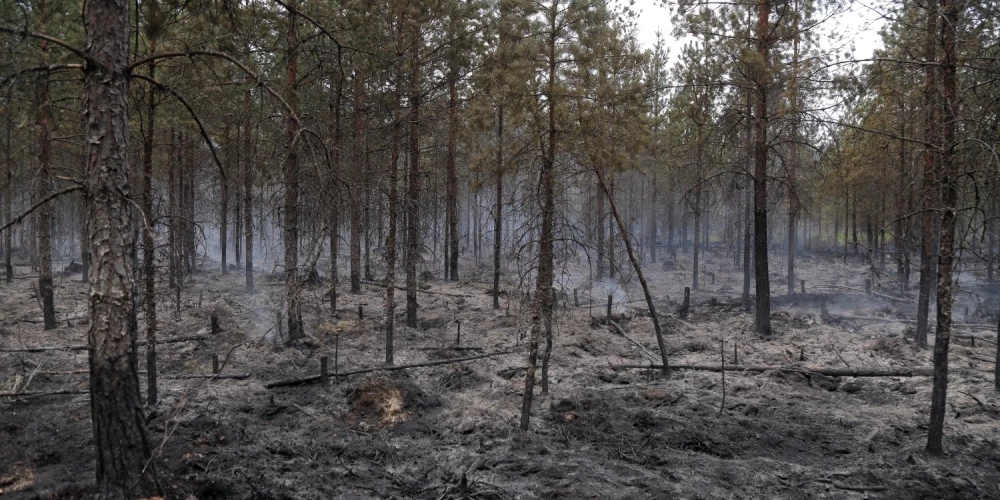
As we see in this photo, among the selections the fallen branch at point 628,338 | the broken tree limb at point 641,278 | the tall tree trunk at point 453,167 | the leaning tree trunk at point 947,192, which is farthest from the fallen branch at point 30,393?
the leaning tree trunk at point 947,192

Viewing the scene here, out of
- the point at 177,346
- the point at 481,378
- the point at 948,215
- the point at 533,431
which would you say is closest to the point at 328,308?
the point at 177,346

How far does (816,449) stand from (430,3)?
12.2 metres

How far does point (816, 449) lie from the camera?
28.6 ft

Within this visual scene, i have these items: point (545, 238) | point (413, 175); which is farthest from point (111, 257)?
point (413, 175)

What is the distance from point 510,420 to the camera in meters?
9.91

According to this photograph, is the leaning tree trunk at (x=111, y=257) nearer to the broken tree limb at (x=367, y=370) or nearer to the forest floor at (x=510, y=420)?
the forest floor at (x=510, y=420)

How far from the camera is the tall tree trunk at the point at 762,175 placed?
568 inches

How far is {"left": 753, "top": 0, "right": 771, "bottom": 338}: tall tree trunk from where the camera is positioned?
568 inches

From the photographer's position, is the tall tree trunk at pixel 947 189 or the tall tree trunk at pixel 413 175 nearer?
the tall tree trunk at pixel 947 189

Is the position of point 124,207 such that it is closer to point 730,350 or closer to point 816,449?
point 816,449

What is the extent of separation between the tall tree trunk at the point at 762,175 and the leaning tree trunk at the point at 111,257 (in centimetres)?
1345

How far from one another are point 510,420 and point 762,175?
991 centimetres

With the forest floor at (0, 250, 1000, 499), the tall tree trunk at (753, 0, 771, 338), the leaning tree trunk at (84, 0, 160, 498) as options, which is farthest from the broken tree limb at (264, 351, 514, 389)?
the tall tree trunk at (753, 0, 771, 338)

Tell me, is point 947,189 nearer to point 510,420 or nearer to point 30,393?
point 510,420
